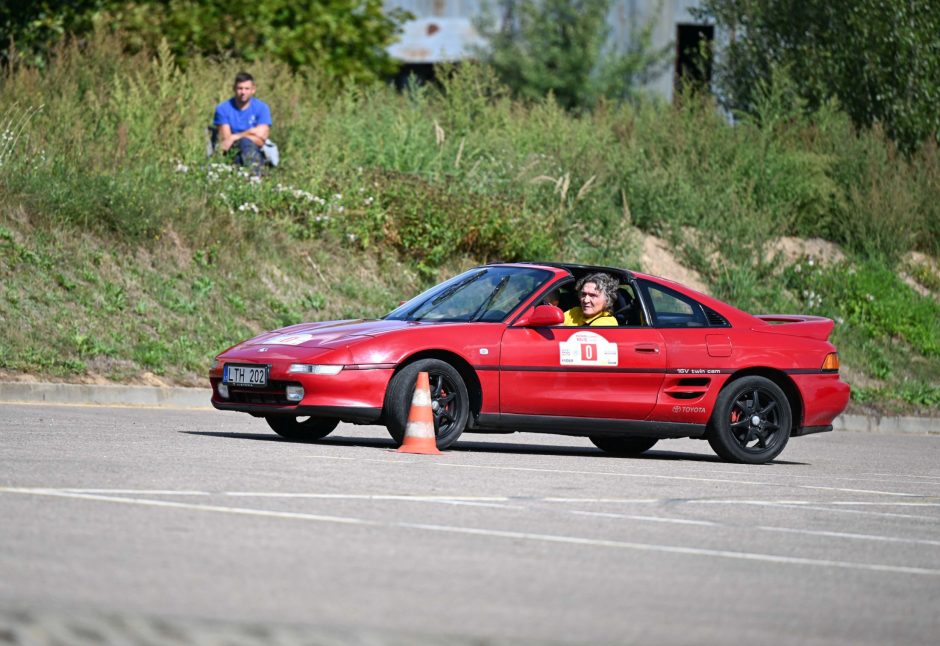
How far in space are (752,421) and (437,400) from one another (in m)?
2.77

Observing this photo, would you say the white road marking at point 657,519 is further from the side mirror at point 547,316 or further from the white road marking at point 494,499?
the side mirror at point 547,316

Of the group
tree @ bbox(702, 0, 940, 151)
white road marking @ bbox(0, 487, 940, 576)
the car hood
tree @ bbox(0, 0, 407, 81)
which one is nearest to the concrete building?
tree @ bbox(0, 0, 407, 81)

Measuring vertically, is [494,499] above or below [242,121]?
below

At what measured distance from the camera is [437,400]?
12.3 metres

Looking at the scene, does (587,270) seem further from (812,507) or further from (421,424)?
(812,507)

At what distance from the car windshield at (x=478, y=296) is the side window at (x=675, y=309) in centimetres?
90

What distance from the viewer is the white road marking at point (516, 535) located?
748cm

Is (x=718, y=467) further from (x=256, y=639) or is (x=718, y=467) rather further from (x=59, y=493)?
(x=256, y=639)

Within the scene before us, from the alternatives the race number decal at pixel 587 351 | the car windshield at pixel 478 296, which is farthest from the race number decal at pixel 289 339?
the race number decal at pixel 587 351

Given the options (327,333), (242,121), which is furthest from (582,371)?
(242,121)

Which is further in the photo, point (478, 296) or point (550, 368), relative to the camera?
point (478, 296)

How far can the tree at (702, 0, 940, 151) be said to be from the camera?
2967cm

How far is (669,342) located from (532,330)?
117 centimetres

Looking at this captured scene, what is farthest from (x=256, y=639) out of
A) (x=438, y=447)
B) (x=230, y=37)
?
(x=230, y=37)
